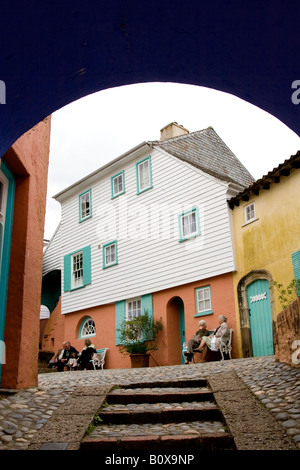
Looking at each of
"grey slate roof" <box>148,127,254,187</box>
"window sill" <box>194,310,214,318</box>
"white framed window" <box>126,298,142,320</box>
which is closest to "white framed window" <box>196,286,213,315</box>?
"window sill" <box>194,310,214,318</box>

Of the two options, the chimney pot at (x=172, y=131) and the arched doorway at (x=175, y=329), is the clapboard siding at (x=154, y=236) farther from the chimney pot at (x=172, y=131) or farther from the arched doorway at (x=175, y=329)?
the chimney pot at (x=172, y=131)

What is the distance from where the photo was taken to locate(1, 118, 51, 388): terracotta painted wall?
669 centimetres

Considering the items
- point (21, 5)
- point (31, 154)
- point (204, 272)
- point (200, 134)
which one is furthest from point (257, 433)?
point (200, 134)

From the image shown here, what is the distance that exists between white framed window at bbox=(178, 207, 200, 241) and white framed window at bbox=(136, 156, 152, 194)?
7.25 feet

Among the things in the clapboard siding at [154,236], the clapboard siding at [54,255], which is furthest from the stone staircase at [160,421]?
the clapboard siding at [54,255]

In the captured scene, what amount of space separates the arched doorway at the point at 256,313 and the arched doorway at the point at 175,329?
2.86m

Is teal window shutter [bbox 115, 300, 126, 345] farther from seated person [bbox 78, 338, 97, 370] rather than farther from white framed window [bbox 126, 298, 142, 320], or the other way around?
seated person [bbox 78, 338, 97, 370]

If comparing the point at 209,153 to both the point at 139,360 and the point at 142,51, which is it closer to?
the point at 139,360

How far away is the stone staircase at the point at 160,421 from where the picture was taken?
4449mm

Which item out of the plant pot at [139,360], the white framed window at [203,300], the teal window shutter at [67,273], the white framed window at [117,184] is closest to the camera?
the white framed window at [203,300]

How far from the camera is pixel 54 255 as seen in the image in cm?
2233

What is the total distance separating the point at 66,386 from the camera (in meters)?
7.21

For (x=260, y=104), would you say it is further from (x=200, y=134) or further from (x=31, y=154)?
(x=200, y=134)

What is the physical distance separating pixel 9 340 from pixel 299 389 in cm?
410
